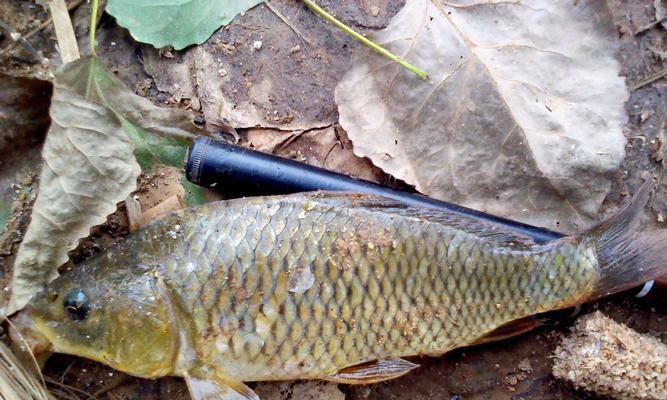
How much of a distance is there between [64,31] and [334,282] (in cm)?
134

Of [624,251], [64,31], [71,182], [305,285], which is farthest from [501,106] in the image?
[64,31]

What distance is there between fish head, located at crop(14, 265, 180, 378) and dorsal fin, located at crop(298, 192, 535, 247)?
0.56 metres

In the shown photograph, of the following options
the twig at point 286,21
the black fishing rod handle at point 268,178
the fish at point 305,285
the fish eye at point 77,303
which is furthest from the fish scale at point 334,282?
the twig at point 286,21

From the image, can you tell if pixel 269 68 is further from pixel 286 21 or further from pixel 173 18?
pixel 173 18

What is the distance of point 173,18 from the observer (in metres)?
2.66

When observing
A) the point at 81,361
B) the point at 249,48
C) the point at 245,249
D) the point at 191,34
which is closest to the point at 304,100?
the point at 249,48

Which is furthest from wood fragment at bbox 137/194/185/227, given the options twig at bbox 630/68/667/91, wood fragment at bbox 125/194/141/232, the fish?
twig at bbox 630/68/667/91

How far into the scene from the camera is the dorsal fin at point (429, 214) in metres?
2.34

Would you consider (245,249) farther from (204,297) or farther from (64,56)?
(64,56)

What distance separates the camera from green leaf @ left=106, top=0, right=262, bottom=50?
2637mm

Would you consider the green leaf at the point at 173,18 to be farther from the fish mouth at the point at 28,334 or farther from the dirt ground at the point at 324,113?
the fish mouth at the point at 28,334

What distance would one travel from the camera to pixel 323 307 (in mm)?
2324

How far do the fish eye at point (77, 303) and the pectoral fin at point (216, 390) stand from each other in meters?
0.38

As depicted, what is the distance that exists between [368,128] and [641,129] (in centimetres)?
106
